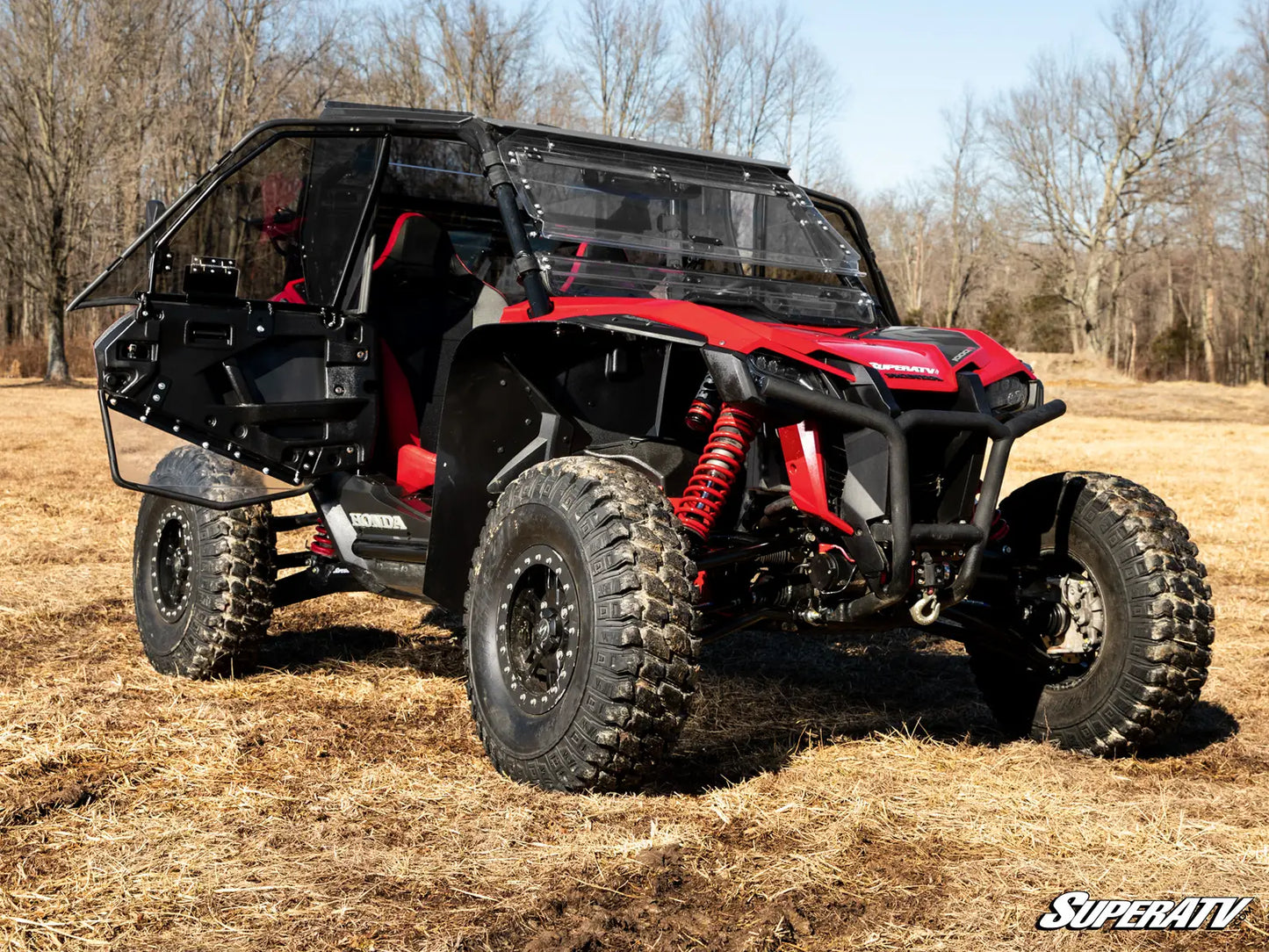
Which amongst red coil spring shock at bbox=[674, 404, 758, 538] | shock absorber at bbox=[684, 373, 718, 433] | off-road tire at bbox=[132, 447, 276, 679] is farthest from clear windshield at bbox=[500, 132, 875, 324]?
off-road tire at bbox=[132, 447, 276, 679]

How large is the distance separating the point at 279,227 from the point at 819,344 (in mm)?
2746

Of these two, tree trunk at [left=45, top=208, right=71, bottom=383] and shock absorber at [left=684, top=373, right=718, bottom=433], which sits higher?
tree trunk at [left=45, top=208, right=71, bottom=383]

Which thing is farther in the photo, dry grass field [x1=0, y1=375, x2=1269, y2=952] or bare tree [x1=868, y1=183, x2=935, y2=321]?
bare tree [x1=868, y1=183, x2=935, y2=321]

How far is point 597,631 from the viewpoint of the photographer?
388 centimetres

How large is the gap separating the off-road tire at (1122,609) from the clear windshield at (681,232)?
107cm

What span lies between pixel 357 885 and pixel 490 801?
0.73 m

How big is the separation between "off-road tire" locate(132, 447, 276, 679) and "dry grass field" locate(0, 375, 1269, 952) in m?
0.16

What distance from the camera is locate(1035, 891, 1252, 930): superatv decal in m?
3.25

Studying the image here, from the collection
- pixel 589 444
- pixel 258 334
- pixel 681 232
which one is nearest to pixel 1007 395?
pixel 681 232

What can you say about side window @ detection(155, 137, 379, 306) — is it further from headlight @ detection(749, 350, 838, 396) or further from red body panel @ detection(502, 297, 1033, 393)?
headlight @ detection(749, 350, 838, 396)

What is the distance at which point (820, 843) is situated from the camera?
12.3 feet

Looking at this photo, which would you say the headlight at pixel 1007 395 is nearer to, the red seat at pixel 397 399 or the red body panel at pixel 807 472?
the red body panel at pixel 807 472

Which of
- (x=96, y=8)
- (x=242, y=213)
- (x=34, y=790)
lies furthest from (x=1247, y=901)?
(x=96, y=8)

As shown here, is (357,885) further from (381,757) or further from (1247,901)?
(1247,901)
